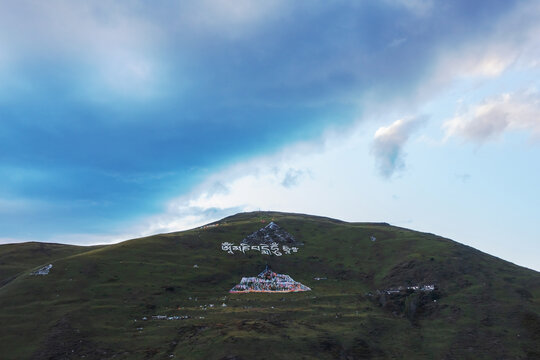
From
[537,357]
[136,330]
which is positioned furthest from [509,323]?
[136,330]

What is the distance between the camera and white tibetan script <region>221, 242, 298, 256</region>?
127m

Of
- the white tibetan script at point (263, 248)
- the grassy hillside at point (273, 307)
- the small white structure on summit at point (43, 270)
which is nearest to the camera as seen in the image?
the grassy hillside at point (273, 307)

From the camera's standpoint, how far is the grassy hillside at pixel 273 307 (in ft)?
201

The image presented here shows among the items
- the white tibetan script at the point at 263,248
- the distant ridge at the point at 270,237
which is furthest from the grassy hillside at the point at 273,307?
the distant ridge at the point at 270,237

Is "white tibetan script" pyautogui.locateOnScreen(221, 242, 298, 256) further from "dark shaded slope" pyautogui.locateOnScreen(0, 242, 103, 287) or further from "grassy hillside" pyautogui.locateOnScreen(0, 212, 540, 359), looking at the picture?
"dark shaded slope" pyautogui.locateOnScreen(0, 242, 103, 287)

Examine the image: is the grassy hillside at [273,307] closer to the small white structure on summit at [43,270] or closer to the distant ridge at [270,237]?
the small white structure on summit at [43,270]

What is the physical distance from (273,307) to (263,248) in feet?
158

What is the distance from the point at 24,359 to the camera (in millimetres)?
58750

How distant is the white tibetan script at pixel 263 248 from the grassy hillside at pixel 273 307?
3.69 metres

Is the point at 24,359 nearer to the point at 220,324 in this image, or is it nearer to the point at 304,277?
the point at 220,324

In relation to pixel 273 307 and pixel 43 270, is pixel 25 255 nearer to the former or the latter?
pixel 43 270

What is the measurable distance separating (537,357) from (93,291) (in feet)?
288

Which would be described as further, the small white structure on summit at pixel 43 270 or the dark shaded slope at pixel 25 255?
the dark shaded slope at pixel 25 255

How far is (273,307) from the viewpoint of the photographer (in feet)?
270
